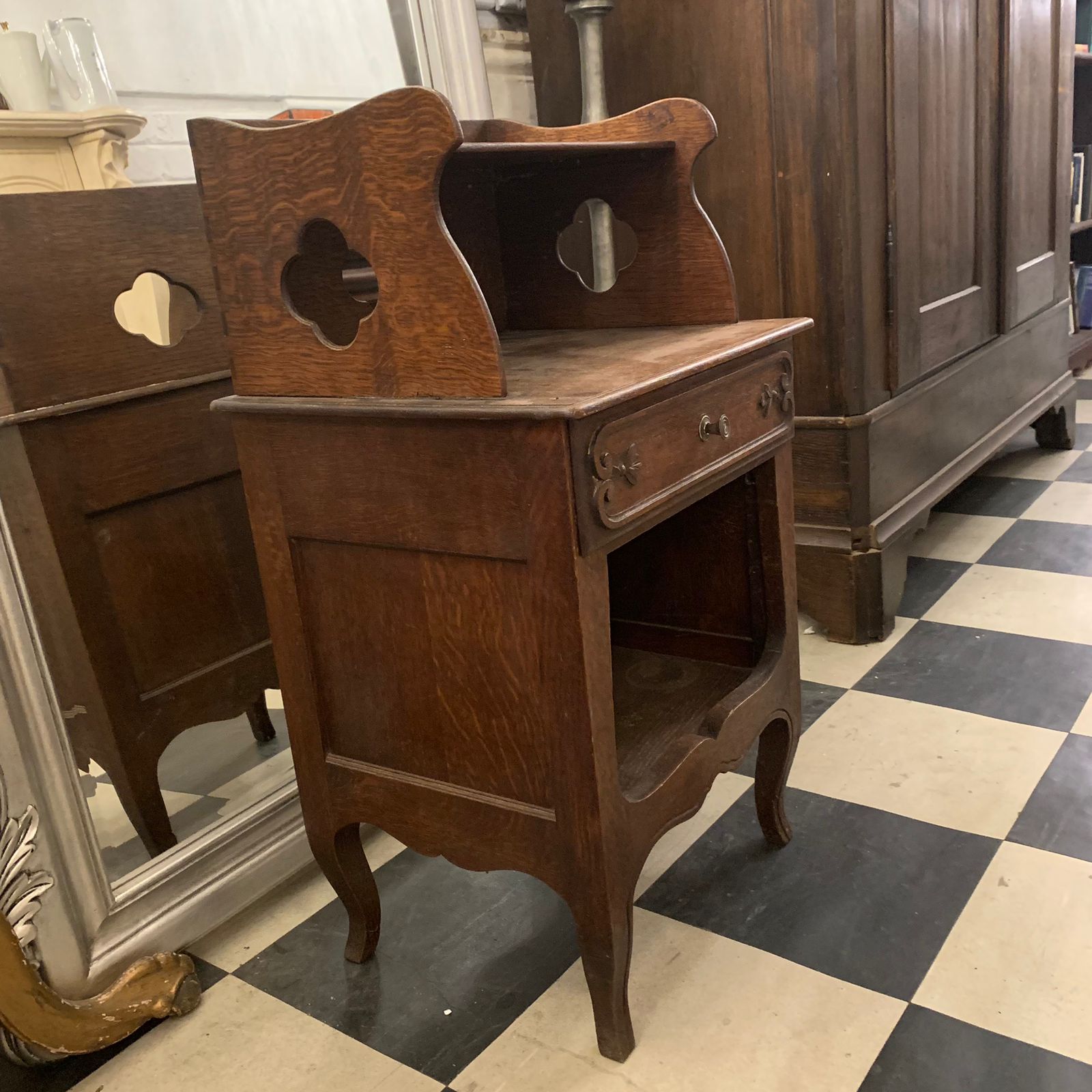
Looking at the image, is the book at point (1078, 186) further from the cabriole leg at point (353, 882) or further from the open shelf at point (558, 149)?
the cabriole leg at point (353, 882)

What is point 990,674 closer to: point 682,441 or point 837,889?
point 837,889

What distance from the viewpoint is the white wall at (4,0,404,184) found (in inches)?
47.1

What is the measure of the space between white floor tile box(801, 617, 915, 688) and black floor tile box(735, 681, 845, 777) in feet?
0.06

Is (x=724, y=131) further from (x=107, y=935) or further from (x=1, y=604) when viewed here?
(x=107, y=935)

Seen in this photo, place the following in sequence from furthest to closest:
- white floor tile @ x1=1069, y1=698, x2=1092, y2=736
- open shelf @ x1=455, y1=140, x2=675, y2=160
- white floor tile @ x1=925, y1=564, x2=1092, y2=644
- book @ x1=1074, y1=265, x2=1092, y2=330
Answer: book @ x1=1074, y1=265, x2=1092, y2=330 < white floor tile @ x1=925, y1=564, x2=1092, y2=644 < white floor tile @ x1=1069, y1=698, x2=1092, y2=736 < open shelf @ x1=455, y1=140, x2=675, y2=160

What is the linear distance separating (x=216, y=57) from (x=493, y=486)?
0.83 meters

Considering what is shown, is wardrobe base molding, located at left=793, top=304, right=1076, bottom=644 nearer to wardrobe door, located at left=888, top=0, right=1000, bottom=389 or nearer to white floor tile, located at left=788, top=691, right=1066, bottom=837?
wardrobe door, located at left=888, top=0, right=1000, bottom=389

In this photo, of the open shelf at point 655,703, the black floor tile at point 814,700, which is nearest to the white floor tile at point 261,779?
the open shelf at point 655,703

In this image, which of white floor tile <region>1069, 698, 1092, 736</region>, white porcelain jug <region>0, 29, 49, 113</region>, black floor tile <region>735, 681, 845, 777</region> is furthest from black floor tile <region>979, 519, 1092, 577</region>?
white porcelain jug <region>0, 29, 49, 113</region>

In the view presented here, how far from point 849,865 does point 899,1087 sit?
14.3 inches

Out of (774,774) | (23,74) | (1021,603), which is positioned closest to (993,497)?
(1021,603)

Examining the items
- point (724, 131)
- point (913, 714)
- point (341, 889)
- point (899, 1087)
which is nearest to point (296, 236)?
point (341, 889)

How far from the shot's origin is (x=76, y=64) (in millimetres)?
1133

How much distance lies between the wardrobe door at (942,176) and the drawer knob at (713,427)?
969 mm
